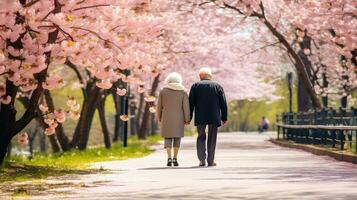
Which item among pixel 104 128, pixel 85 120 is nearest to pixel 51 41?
pixel 85 120

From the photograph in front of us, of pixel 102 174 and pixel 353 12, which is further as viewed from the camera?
pixel 353 12

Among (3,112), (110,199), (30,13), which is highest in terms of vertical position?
(30,13)

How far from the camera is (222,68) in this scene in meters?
56.3

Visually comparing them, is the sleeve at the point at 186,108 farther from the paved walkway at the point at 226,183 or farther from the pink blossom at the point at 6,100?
the pink blossom at the point at 6,100

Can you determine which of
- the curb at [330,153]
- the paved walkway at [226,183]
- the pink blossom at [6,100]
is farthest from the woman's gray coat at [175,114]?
the pink blossom at [6,100]

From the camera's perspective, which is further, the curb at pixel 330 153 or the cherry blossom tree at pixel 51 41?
the curb at pixel 330 153

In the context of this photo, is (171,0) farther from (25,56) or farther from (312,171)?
(25,56)

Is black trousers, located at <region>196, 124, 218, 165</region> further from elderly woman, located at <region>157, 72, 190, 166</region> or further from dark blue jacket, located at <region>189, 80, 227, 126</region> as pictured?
elderly woman, located at <region>157, 72, 190, 166</region>

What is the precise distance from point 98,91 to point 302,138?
7.31 metres

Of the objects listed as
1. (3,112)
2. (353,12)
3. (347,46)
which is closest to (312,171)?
(3,112)

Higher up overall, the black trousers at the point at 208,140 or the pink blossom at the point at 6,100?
the pink blossom at the point at 6,100

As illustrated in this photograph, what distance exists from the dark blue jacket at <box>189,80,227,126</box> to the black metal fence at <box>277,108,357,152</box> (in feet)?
12.0

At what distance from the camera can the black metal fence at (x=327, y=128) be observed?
70.3 ft

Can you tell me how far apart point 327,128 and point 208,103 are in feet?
22.2
